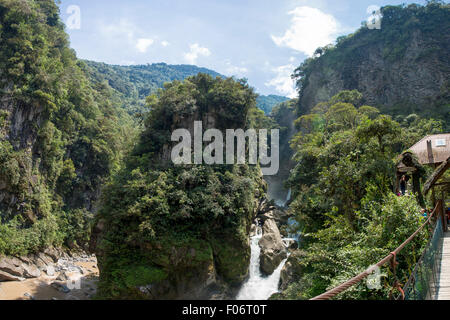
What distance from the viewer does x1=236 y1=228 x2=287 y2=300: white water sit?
15.9 meters

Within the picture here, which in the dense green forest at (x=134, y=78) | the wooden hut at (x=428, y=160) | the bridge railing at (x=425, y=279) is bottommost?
the bridge railing at (x=425, y=279)

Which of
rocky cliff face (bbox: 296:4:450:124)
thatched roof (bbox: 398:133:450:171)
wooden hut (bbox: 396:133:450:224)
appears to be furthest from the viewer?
rocky cliff face (bbox: 296:4:450:124)

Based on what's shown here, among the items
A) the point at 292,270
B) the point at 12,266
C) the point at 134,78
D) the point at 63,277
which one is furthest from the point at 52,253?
the point at 134,78

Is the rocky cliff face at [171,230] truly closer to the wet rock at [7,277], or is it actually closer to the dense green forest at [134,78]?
the wet rock at [7,277]

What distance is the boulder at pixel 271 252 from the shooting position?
56.6 feet

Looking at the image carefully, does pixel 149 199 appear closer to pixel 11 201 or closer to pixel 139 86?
pixel 11 201

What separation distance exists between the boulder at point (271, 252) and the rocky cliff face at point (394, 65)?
21936 millimetres

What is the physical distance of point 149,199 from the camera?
15.8 metres

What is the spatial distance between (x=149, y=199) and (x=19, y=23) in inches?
802

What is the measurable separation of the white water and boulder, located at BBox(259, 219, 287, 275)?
336 mm

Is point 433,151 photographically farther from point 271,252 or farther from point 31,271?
point 31,271

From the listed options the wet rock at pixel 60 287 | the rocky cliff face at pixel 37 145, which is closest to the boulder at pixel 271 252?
the wet rock at pixel 60 287

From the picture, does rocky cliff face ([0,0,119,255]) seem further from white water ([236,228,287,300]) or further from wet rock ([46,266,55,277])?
white water ([236,228,287,300])

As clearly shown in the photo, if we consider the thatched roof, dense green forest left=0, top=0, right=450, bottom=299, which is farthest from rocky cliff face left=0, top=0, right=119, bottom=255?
the thatched roof
